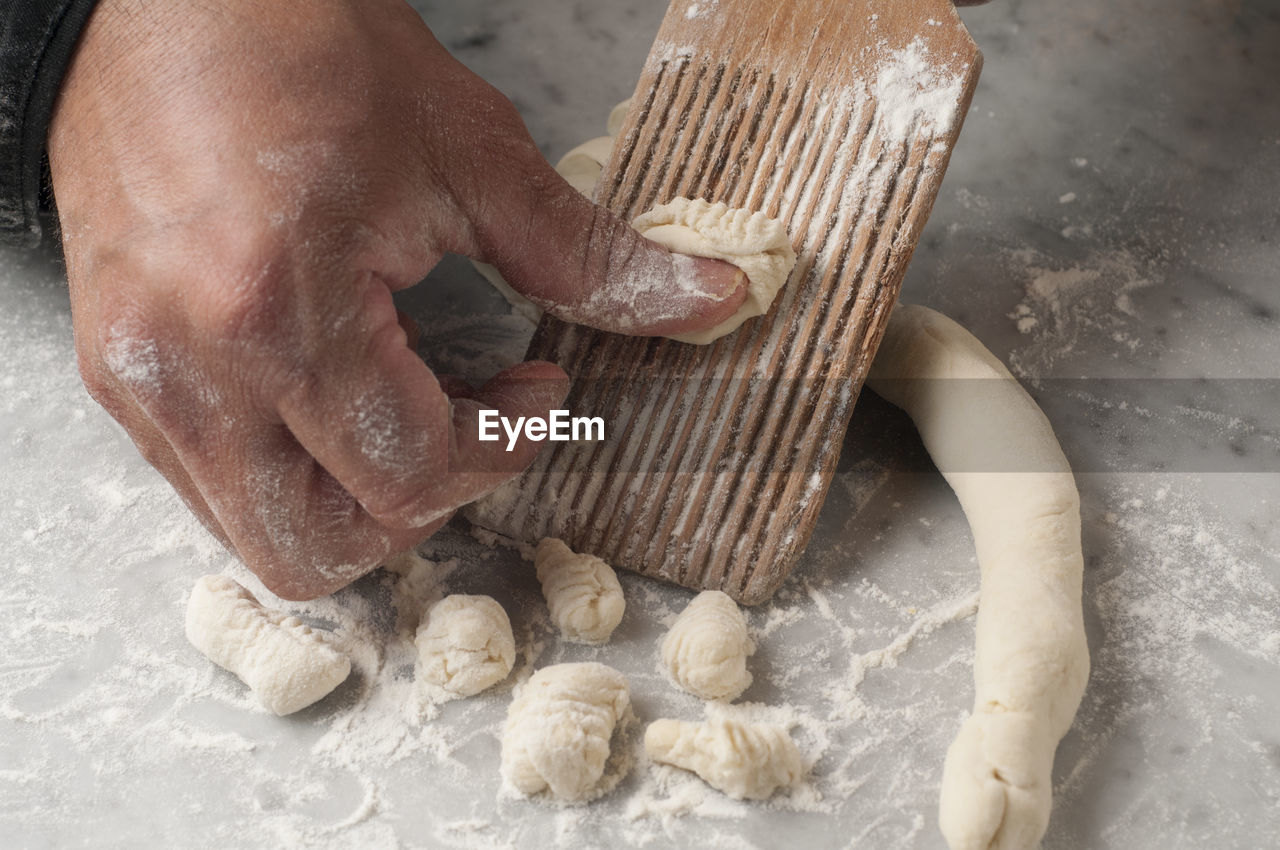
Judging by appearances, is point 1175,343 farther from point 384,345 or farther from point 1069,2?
point 384,345

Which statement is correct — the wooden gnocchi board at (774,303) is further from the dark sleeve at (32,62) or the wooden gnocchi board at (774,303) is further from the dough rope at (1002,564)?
the dark sleeve at (32,62)

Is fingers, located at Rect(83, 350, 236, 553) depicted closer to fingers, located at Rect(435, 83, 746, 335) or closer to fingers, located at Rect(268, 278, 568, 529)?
fingers, located at Rect(268, 278, 568, 529)

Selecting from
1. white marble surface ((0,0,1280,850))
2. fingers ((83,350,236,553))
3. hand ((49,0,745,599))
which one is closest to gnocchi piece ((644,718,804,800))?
white marble surface ((0,0,1280,850))

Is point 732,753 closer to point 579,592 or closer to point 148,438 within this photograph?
point 579,592

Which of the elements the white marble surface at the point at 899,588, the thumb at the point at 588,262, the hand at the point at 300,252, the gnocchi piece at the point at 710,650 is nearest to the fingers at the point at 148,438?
the hand at the point at 300,252

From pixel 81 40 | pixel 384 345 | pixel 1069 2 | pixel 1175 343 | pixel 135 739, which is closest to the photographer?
pixel 384 345

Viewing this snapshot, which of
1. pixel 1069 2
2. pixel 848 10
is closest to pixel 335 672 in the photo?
pixel 848 10

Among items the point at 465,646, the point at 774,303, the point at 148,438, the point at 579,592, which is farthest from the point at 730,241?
the point at 148,438
